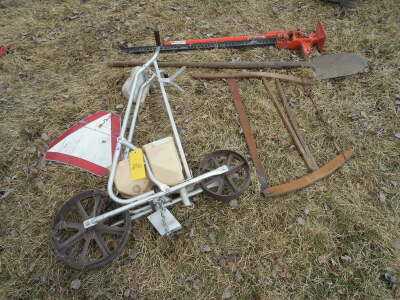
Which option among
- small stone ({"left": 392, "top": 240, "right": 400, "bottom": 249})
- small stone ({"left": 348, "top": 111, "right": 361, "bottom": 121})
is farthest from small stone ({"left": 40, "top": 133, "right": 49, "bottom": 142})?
small stone ({"left": 392, "top": 240, "right": 400, "bottom": 249})

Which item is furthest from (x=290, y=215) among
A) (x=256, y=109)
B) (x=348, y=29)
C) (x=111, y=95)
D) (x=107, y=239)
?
(x=348, y=29)

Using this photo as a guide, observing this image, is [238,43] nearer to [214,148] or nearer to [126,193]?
[214,148]

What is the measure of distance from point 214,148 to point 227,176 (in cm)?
63

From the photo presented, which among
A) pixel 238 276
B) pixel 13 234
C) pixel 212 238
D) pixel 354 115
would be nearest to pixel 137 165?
pixel 212 238

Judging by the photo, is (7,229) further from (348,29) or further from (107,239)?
(348,29)

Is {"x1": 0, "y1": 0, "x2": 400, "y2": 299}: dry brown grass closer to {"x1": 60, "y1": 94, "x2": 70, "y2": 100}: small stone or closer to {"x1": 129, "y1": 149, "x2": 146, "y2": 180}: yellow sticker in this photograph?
{"x1": 60, "y1": 94, "x2": 70, "y2": 100}: small stone

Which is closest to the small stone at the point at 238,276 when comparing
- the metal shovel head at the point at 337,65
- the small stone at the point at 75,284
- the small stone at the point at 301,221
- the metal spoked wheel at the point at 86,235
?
the small stone at the point at 301,221

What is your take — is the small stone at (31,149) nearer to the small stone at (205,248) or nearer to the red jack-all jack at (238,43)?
the red jack-all jack at (238,43)

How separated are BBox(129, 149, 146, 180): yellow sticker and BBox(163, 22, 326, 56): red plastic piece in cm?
279

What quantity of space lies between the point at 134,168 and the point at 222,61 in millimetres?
2814

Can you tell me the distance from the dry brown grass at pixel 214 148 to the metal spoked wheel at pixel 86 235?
0.20 meters

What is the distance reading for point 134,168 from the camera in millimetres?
2525

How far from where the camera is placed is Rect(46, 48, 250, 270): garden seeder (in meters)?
2.51

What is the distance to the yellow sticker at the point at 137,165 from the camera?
8.14ft
